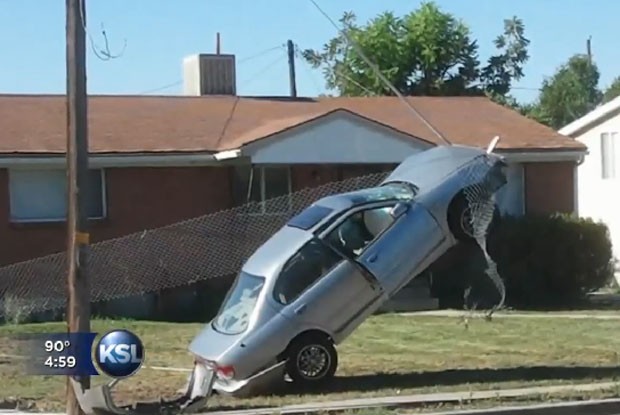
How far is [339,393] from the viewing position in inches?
610

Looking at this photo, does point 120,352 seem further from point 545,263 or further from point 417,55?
point 417,55

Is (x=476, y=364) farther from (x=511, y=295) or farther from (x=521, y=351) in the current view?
(x=511, y=295)

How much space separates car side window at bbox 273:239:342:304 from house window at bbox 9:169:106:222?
37.3ft

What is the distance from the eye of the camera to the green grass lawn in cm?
1580

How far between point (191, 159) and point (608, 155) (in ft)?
48.4

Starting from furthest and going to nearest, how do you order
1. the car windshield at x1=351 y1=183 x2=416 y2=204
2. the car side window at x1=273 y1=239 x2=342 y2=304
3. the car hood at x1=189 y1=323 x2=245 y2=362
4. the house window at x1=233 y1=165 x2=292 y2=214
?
the house window at x1=233 y1=165 x2=292 y2=214, the car windshield at x1=351 y1=183 x2=416 y2=204, the car side window at x1=273 y1=239 x2=342 y2=304, the car hood at x1=189 y1=323 x2=245 y2=362

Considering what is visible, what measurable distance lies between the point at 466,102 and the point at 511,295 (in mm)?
8709

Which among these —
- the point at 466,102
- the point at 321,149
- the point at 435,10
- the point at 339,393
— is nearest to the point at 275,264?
the point at 339,393

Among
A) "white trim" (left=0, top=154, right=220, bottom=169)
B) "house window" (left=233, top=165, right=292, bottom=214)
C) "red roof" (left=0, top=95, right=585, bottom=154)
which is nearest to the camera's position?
"white trim" (left=0, top=154, right=220, bottom=169)

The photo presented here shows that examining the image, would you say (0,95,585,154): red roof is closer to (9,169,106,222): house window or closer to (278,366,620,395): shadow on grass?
(9,169,106,222): house window

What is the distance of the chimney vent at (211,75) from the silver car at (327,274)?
17465 mm

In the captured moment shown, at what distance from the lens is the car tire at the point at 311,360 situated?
1564 cm

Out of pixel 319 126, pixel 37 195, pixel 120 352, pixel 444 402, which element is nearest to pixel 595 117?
pixel 319 126

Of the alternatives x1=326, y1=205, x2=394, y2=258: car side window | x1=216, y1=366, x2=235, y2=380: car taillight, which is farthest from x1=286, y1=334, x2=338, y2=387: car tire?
x1=326, y1=205, x2=394, y2=258: car side window
